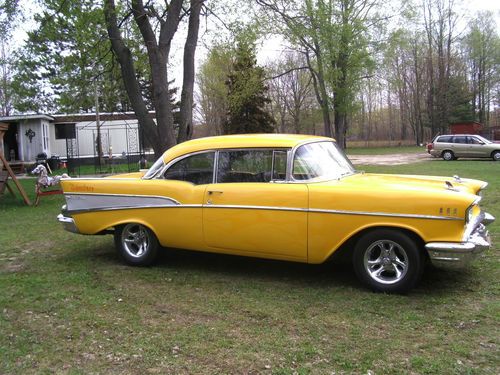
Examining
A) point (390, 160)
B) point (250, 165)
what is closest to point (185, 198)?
point (250, 165)

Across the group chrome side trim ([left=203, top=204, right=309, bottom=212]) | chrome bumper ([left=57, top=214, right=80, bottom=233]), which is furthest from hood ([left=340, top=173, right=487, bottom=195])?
chrome bumper ([left=57, top=214, right=80, bottom=233])

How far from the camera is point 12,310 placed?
15.7 ft

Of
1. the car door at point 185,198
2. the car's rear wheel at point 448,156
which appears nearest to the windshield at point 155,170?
the car door at point 185,198

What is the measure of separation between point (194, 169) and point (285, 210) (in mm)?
1420

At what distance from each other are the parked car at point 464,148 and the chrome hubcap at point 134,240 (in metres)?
25.8

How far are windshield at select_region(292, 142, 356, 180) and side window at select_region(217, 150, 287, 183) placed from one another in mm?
175

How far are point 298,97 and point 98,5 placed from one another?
159 feet

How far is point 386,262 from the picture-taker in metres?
4.90

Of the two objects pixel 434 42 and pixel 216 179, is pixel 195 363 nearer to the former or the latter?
pixel 216 179

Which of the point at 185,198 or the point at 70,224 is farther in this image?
the point at 70,224

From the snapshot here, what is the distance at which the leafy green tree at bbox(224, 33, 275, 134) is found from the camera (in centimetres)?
3216

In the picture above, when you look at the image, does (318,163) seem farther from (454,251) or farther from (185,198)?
(454,251)

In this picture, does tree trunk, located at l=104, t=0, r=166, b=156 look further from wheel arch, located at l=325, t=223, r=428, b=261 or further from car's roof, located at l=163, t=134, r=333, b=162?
wheel arch, located at l=325, t=223, r=428, b=261

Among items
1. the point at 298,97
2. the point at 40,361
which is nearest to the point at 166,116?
the point at 40,361
